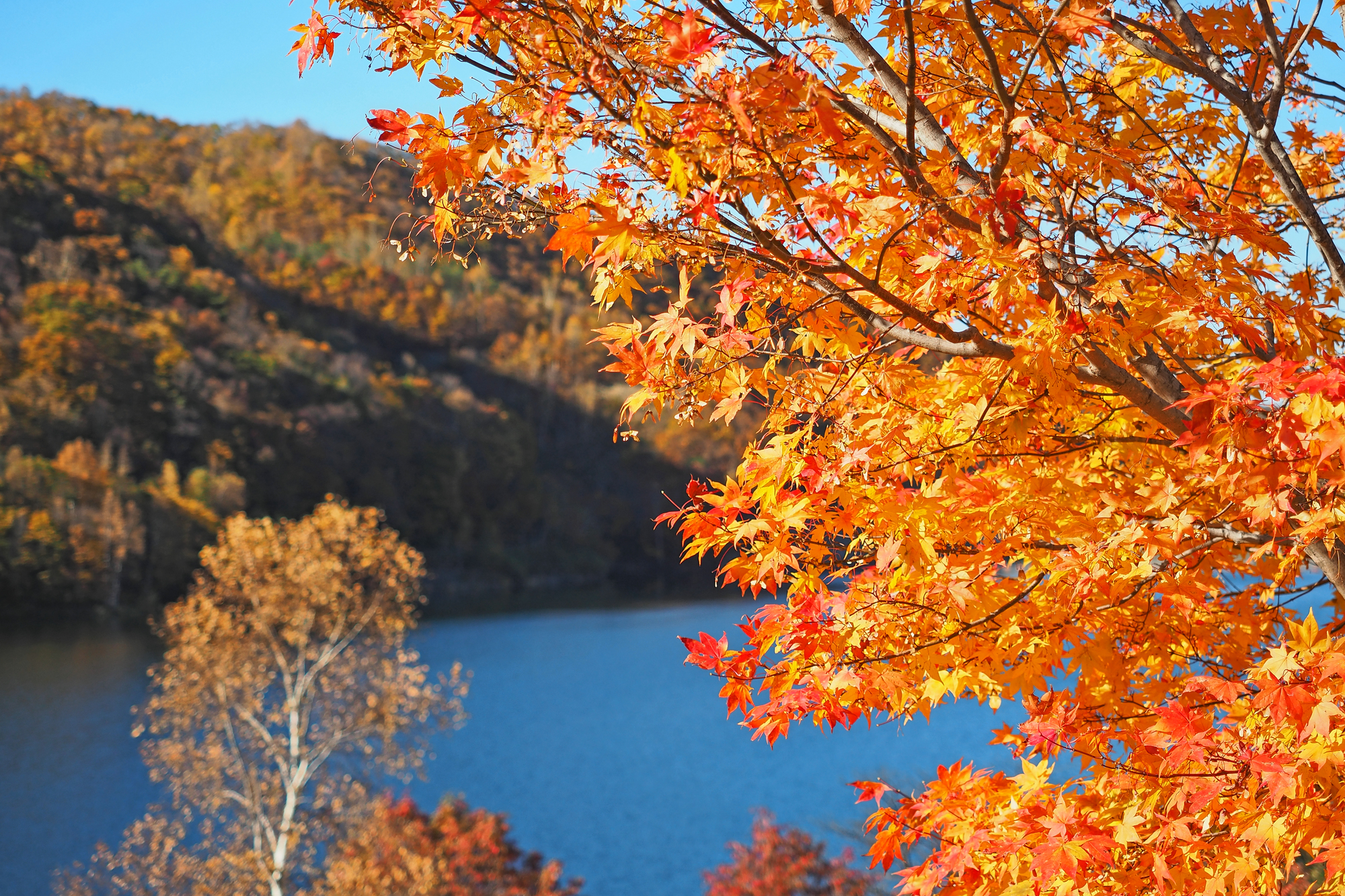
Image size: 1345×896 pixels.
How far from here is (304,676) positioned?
9305 millimetres

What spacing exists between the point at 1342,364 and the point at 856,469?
777mm

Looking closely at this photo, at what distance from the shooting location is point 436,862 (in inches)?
342

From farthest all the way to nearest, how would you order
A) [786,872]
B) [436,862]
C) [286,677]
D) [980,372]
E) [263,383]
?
[263,383]
[286,677]
[436,862]
[786,872]
[980,372]

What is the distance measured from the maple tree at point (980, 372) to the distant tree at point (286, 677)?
7.55 metres

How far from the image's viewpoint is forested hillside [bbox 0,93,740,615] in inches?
967

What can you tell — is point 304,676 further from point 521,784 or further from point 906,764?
point 906,764

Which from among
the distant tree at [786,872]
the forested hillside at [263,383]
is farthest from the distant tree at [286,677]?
the forested hillside at [263,383]

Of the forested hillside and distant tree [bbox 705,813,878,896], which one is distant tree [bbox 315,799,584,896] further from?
the forested hillside

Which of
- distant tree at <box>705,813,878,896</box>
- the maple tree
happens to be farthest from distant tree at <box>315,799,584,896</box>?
the maple tree

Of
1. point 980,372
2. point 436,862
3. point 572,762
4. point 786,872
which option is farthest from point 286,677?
point 980,372

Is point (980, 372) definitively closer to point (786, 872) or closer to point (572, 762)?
point (786, 872)

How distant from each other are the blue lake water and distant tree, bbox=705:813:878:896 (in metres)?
1.27

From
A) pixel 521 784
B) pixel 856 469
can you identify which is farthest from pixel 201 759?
pixel 856 469

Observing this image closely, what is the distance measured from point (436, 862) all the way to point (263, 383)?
30.4 m
